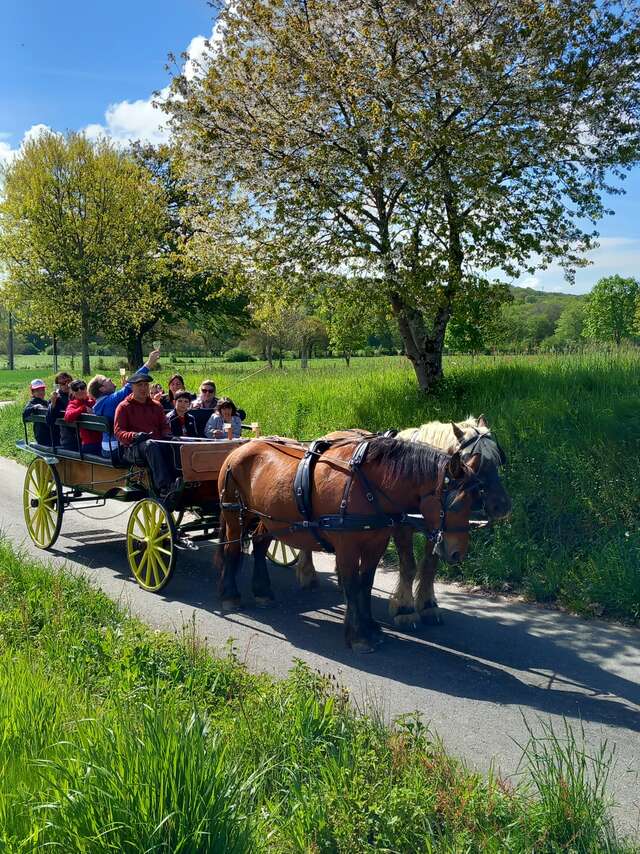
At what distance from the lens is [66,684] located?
4.39 meters

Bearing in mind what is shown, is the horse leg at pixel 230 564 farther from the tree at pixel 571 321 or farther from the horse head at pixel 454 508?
the tree at pixel 571 321

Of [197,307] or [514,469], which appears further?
[197,307]

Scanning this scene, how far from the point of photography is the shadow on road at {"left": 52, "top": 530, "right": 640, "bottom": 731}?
5.12 meters

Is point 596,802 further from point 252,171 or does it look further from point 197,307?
point 197,307

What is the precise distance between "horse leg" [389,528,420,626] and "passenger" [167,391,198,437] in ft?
13.2

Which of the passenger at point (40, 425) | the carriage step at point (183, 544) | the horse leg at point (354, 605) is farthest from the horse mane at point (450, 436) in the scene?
the passenger at point (40, 425)

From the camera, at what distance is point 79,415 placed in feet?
29.7

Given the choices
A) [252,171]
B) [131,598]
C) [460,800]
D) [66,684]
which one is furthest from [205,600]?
[252,171]

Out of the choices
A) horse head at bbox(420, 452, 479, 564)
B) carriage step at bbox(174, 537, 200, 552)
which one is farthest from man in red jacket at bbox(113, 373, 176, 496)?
horse head at bbox(420, 452, 479, 564)

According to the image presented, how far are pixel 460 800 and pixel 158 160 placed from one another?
33.0 m

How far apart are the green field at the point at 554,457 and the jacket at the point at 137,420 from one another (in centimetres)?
368

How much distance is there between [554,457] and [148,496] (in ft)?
14.9

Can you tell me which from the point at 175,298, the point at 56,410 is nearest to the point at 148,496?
the point at 56,410

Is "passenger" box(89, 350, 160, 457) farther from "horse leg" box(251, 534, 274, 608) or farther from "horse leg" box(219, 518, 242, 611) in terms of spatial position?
"horse leg" box(251, 534, 274, 608)
